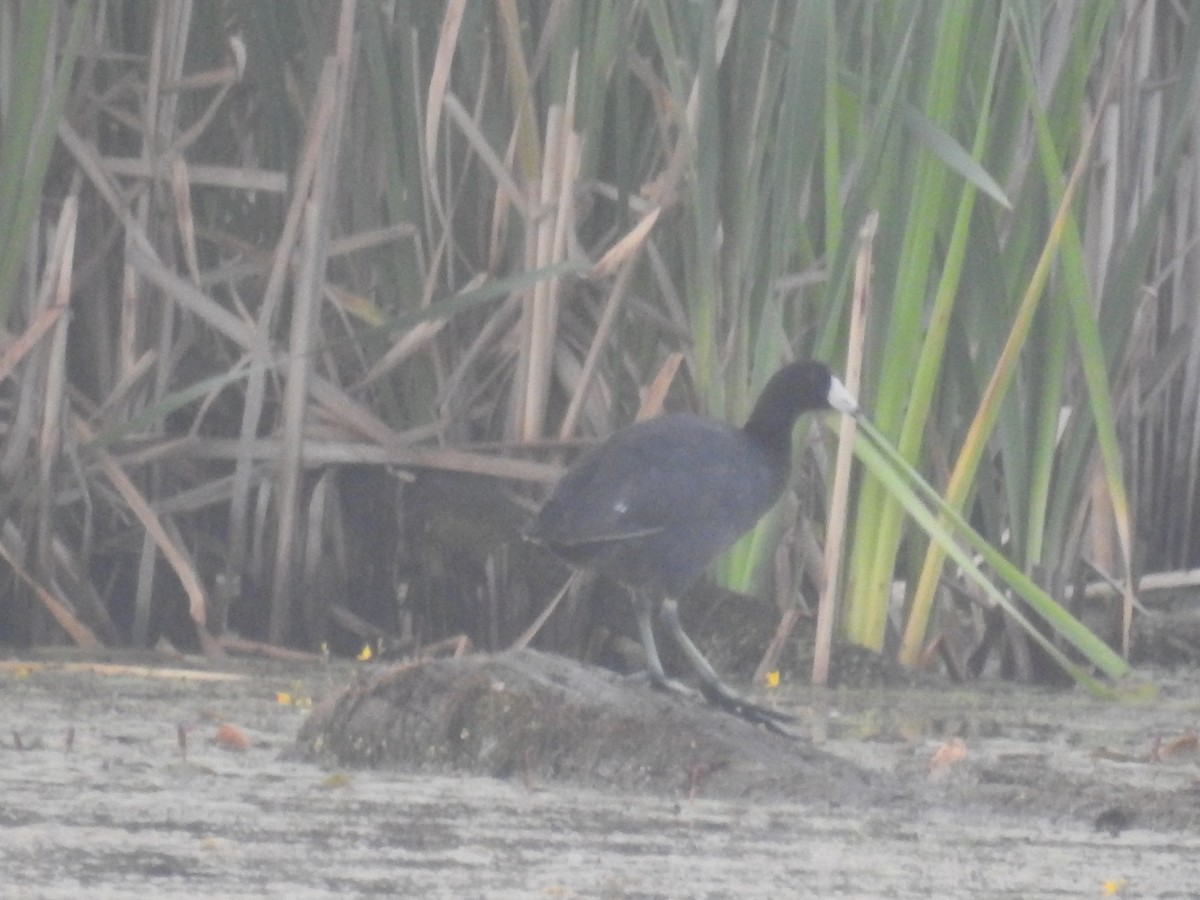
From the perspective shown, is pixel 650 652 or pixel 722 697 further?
pixel 650 652

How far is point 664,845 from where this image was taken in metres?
3.46

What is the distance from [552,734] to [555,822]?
422mm

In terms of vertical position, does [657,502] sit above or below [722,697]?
above

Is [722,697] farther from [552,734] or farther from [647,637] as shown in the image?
[552,734]

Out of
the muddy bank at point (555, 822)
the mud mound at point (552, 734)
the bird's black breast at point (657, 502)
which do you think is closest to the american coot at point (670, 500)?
the bird's black breast at point (657, 502)

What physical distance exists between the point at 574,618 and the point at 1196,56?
180cm

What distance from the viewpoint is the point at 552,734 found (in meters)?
4.04

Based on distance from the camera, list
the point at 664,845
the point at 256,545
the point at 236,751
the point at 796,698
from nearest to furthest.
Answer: the point at 664,845, the point at 236,751, the point at 796,698, the point at 256,545

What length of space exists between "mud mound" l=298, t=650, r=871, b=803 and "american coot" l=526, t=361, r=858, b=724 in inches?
19.4

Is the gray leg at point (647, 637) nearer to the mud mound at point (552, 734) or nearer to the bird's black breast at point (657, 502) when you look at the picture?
the bird's black breast at point (657, 502)

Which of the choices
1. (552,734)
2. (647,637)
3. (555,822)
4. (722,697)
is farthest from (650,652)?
(555,822)

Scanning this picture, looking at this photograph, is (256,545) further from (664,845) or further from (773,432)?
(664,845)

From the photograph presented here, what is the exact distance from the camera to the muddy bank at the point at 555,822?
→ 3188mm

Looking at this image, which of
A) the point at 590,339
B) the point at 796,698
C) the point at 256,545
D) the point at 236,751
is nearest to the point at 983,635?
the point at 796,698
